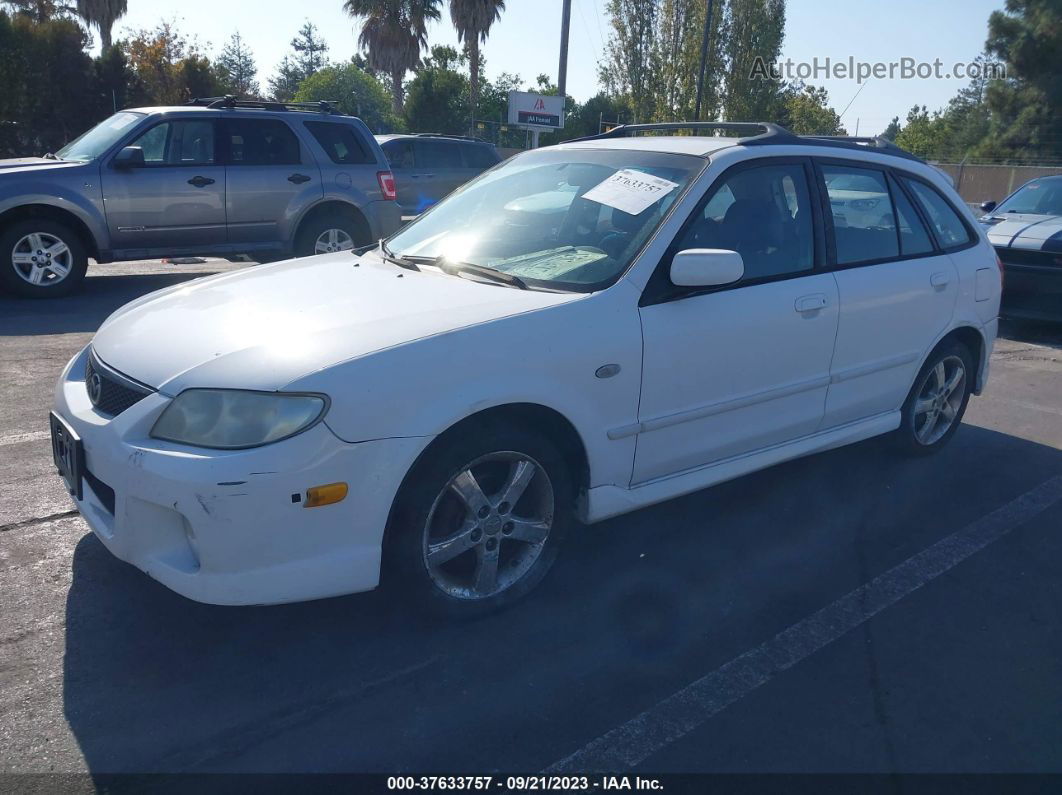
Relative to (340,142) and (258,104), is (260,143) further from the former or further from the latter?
(340,142)

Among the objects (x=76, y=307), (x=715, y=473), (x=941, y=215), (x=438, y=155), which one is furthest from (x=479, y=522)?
(x=438, y=155)

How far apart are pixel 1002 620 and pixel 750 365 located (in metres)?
1.38

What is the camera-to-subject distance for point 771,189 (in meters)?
4.21

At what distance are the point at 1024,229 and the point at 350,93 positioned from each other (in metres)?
40.6

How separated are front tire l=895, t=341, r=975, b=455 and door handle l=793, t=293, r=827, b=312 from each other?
113 centimetres

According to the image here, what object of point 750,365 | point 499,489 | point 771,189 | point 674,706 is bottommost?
point 674,706

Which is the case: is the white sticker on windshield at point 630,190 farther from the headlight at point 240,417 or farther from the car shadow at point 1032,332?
the car shadow at point 1032,332

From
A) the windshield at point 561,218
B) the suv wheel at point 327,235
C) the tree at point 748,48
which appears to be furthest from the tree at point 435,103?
the windshield at point 561,218

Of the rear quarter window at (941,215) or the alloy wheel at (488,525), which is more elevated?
the rear quarter window at (941,215)

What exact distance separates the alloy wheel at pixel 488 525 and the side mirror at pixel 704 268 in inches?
36.2

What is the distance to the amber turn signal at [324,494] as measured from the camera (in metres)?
2.80

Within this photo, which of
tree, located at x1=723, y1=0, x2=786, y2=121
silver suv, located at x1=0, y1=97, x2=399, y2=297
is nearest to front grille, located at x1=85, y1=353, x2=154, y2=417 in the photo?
silver suv, located at x1=0, y1=97, x2=399, y2=297

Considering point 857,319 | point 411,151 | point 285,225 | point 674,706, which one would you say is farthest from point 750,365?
point 411,151

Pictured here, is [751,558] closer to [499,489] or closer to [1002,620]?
[1002,620]
